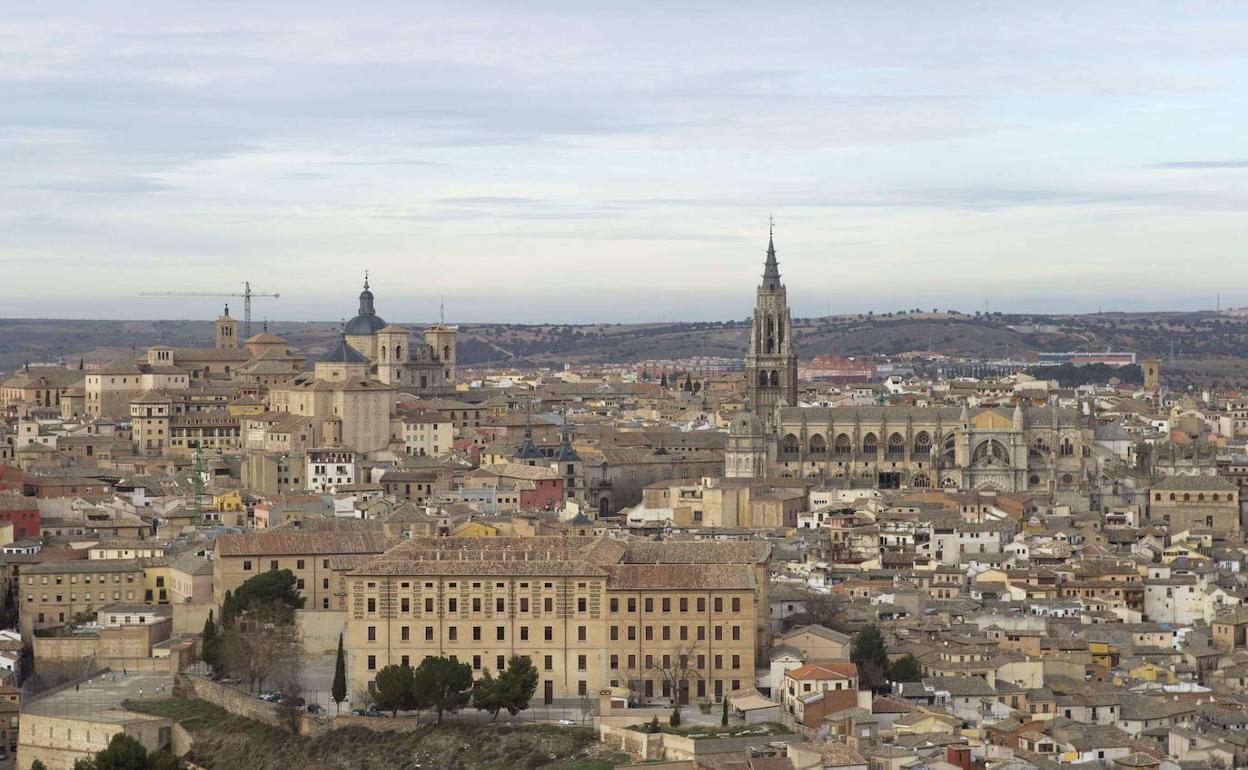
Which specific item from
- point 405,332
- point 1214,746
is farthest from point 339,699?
point 405,332

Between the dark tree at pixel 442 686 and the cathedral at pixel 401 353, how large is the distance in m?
69.6

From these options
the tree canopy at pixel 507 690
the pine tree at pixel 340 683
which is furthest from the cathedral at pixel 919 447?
the tree canopy at pixel 507 690

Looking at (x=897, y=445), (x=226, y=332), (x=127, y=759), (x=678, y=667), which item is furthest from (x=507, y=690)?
(x=226, y=332)

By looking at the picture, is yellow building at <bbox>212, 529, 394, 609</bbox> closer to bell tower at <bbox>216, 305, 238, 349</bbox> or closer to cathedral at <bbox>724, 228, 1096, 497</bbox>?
cathedral at <bbox>724, 228, 1096, 497</bbox>

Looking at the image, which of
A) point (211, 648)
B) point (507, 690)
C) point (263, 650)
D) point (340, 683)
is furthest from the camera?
point (211, 648)

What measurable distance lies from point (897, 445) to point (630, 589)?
2025 inches

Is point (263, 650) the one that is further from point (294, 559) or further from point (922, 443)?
point (922, 443)

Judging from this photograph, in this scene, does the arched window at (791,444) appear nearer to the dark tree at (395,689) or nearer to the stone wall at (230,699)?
the stone wall at (230,699)

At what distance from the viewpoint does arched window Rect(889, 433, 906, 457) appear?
102 meters

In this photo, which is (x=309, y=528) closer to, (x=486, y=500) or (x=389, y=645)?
(x=389, y=645)

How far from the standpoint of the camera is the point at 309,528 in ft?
211

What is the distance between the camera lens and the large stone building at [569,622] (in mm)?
51812

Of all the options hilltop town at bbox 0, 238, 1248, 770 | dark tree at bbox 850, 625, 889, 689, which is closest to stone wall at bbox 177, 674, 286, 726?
hilltop town at bbox 0, 238, 1248, 770

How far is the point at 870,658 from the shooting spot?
52844mm
